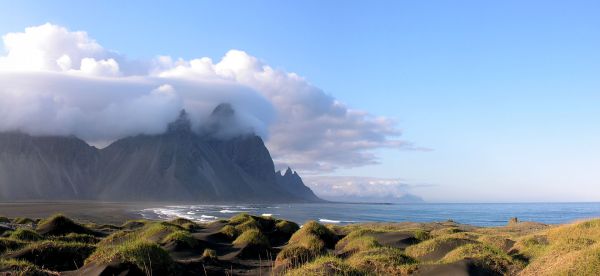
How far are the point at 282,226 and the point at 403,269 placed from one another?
87.7 feet

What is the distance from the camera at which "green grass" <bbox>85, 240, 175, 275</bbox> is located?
1867 cm

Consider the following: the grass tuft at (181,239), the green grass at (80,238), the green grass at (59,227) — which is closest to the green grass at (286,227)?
the grass tuft at (181,239)

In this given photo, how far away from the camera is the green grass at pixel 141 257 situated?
1867 cm

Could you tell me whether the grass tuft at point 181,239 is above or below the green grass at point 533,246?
below

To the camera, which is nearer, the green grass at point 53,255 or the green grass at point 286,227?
the green grass at point 53,255

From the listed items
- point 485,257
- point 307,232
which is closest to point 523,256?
point 485,257

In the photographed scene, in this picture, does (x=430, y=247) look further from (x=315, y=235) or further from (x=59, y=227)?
(x=59, y=227)

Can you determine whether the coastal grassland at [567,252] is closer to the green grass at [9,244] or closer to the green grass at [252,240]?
the green grass at [252,240]

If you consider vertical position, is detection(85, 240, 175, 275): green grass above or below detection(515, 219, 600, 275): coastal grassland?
below

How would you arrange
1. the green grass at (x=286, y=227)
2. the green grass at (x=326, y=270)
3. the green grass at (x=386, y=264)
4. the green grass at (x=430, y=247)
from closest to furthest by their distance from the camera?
1. the green grass at (x=326, y=270)
2. the green grass at (x=386, y=264)
3. the green grass at (x=430, y=247)
4. the green grass at (x=286, y=227)

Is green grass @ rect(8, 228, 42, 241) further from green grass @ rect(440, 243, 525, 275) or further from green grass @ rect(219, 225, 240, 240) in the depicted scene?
green grass @ rect(440, 243, 525, 275)

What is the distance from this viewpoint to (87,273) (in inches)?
718

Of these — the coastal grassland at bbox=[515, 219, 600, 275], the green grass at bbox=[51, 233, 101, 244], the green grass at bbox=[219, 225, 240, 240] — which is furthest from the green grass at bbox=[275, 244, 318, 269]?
the green grass at bbox=[51, 233, 101, 244]

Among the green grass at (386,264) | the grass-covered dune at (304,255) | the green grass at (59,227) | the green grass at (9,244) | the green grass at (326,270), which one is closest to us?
the green grass at (326,270)
